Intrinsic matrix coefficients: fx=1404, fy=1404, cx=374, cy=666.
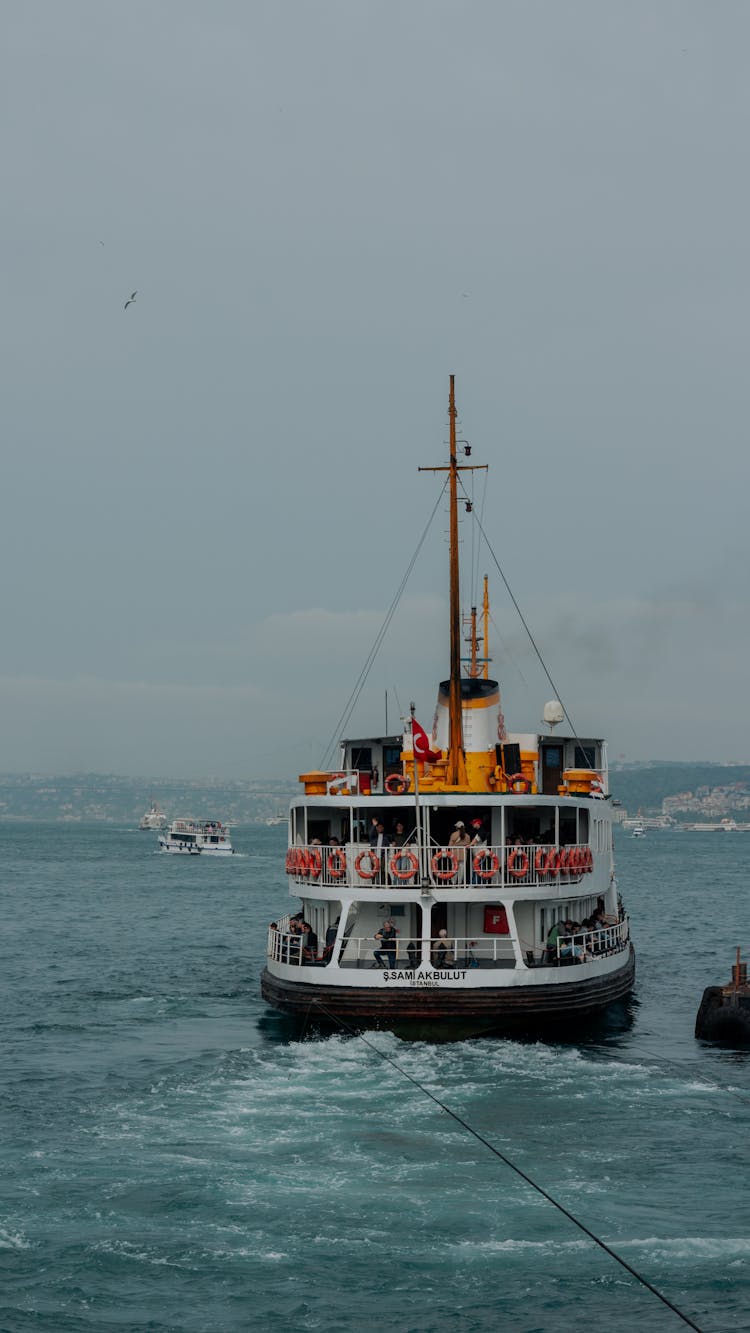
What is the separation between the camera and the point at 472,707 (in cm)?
3653

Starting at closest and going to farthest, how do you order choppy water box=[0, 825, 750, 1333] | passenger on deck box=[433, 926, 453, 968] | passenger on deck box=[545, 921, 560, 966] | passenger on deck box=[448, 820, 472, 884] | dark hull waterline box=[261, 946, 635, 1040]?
choppy water box=[0, 825, 750, 1333]
dark hull waterline box=[261, 946, 635, 1040]
passenger on deck box=[433, 926, 453, 968]
passenger on deck box=[448, 820, 472, 884]
passenger on deck box=[545, 921, 560, 966]

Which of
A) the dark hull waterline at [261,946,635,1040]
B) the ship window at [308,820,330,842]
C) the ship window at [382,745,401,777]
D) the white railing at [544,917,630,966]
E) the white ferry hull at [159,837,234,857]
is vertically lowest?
the white ferry hull at [159,837,234,857]

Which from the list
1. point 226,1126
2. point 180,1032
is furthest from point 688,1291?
point 180,1032

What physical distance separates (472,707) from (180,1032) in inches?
437

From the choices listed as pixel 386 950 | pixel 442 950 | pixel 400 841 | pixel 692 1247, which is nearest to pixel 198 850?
pixel 400 841

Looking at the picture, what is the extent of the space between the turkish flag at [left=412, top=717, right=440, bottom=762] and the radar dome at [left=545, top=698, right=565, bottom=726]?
884cm

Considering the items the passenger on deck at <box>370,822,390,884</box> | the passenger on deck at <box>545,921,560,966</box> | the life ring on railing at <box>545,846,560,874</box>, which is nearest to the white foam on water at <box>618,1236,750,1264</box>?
the life ring on railing at <box>545,846,560,874</box>

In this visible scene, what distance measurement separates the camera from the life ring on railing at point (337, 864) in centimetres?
3353

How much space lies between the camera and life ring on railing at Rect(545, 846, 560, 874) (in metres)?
32.9

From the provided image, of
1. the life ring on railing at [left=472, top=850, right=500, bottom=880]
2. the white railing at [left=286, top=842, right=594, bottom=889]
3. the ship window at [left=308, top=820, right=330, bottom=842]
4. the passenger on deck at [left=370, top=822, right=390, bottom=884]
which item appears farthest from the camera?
the ship window at [left=308, top=820, right=330, bottom=842]

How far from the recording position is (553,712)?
43094 mm

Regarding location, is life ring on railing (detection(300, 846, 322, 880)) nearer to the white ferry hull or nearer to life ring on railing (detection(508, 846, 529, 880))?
life ring on railing (detection(508, 846, 529, 880))

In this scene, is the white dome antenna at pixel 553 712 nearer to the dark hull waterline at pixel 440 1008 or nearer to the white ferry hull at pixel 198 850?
the dark hull waterline at pixel 440 1008

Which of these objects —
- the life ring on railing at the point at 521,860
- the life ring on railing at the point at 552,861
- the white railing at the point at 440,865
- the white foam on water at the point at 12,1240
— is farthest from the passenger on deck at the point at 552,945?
the white foam on water at the point at 12,1240
